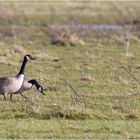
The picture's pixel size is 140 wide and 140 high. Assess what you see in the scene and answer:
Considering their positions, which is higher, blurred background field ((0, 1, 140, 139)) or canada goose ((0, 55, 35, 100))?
canada goose ((0, 55, 35, 100))

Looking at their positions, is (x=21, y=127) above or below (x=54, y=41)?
above

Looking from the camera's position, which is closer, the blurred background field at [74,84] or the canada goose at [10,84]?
the blurred background field at [74,84]

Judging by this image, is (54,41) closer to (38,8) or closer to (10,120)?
(10,120)

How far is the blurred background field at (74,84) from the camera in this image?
11.2 metres

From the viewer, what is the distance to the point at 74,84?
17016 mm

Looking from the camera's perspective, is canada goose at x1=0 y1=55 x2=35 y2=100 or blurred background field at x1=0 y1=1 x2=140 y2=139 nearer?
blurred background field at x1=0 y1=1 x2=140 y2=139

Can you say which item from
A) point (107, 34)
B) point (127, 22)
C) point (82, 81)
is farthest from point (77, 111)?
A: point (127, 22)

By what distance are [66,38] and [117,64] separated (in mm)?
7191

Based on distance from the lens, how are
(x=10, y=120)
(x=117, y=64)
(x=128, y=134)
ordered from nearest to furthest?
(x=128, y=134)
(x=10, y=120)
(x=117, y=64)

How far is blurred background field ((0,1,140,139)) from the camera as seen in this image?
36.7 feet

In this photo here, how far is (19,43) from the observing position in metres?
30.6

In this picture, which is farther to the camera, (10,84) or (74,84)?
(74,84)

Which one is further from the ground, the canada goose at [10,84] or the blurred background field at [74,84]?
the canada goose at [10,84]

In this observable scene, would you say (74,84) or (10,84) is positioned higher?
(10,84)
